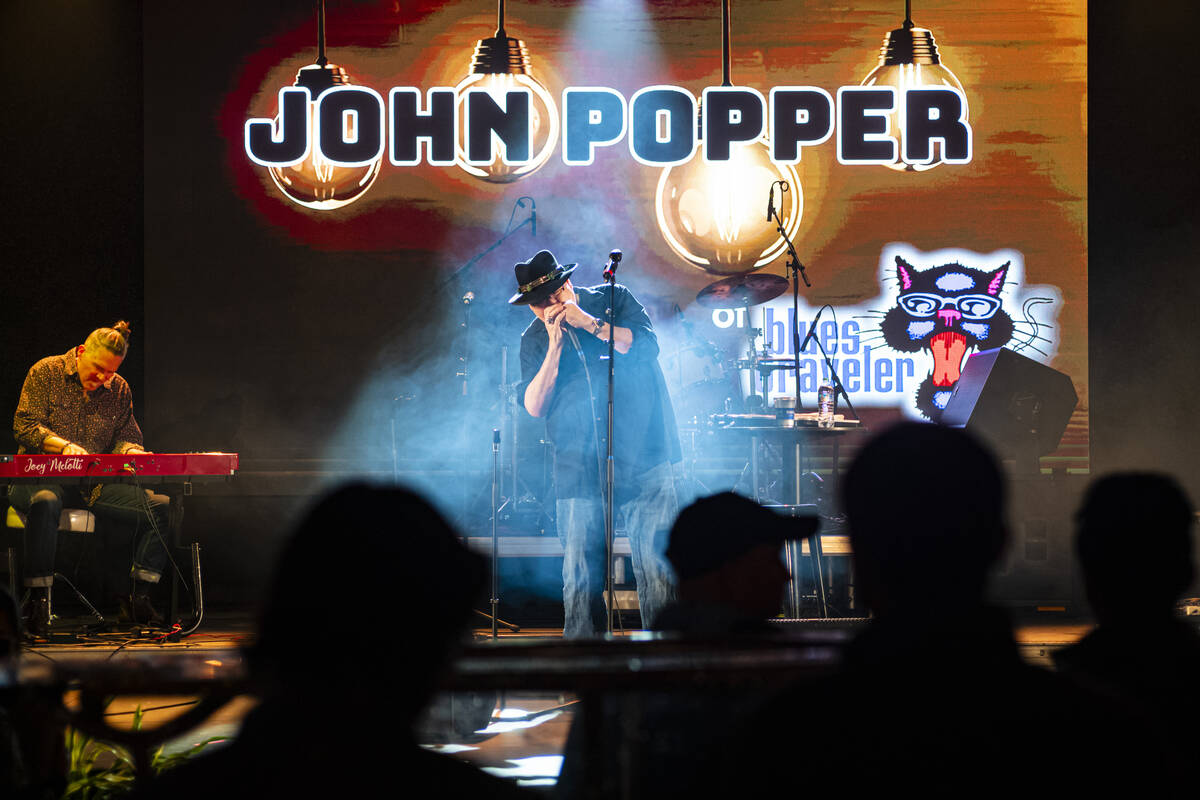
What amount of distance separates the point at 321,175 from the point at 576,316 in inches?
122

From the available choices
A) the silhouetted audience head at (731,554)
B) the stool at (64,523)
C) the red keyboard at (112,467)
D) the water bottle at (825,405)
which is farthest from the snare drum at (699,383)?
the silhouetted audience head at (731,554)

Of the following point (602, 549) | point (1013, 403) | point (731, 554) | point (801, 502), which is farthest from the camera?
point (1013, 403)

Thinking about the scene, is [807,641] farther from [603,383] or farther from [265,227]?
[265,227]

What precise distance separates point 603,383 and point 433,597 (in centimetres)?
377

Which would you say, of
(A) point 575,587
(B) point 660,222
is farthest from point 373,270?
(A) point 575,587

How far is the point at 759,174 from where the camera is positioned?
7.04 meters

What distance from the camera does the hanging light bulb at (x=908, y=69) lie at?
22.8 ft

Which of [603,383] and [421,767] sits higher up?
[603,383]

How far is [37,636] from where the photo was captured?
559 centimetres

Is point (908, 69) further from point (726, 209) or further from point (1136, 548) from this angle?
point (1136, 548)

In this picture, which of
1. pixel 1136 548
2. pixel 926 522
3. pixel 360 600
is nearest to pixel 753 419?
pixel 1136 548

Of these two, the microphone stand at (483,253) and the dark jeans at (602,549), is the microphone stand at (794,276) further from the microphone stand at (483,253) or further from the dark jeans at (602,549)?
the dark jeans at (602,549)

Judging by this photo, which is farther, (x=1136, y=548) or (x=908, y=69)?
(x=908, y=69)

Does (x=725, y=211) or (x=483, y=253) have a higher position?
(x=725, y=211)
